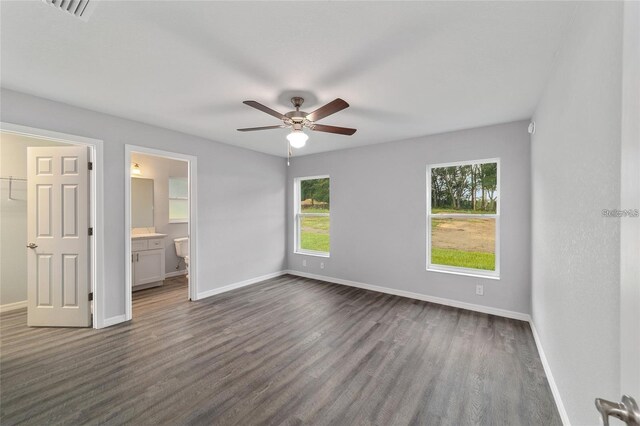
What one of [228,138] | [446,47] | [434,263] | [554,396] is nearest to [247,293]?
[228,138]

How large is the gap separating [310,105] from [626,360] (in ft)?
9.19

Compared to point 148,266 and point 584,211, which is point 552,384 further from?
point 148,266

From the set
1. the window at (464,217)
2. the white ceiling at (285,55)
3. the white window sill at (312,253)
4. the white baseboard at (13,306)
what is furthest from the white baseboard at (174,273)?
the window at (464,217)

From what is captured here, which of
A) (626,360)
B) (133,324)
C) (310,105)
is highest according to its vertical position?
(310,105)

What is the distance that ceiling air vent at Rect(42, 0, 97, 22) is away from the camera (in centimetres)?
141

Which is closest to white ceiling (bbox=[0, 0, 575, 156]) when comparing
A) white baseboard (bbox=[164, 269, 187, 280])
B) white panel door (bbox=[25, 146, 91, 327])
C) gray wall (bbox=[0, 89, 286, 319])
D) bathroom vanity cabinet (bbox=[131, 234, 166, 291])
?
gray wall (bbox=[0, 89, 286, 319])

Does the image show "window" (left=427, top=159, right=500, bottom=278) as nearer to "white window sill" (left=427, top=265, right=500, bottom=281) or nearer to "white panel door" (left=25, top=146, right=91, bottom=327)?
"white window sill" (left=427, top=265, right=500, bottom=281)

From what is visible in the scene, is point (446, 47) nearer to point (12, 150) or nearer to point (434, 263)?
point (434, 263)

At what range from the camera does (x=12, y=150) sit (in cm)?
368

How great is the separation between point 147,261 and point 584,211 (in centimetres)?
566

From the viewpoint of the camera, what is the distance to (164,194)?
5496 mm

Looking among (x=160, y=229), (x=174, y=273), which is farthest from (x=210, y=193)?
(x=174, y=273)

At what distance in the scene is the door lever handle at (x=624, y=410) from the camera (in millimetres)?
515

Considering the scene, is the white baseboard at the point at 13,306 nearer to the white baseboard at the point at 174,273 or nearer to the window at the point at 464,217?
the white baseboard at the point at 174,273
